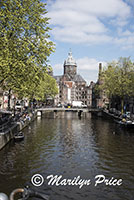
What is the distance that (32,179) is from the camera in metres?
15.7

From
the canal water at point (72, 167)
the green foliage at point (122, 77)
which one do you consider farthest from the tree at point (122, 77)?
the canal water at point (72, 167)

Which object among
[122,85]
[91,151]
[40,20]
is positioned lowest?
[91,151]

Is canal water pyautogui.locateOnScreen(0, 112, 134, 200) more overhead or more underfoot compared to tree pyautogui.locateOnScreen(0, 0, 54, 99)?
more underfoot

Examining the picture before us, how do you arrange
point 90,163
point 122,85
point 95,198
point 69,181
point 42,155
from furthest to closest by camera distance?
point 122,85 < point 42,155 < point 90,163 < point 69,181 < point 95,198

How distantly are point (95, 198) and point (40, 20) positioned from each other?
65.1 ft

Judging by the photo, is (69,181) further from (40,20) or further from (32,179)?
(40,20)

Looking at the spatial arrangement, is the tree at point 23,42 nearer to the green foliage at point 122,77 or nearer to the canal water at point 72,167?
the canal water at point 72,167

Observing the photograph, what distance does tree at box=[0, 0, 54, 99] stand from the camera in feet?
76.5

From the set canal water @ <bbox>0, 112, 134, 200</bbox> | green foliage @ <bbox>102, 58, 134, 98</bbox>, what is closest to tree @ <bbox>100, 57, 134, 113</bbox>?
green foliage @ <bbox>102, 58, 134, 98</bbox>

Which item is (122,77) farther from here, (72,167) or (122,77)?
(72,167)

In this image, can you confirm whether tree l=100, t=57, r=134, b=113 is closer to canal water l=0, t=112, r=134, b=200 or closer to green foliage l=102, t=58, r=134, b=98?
green foliage l=102, t=58, r=134, b=98

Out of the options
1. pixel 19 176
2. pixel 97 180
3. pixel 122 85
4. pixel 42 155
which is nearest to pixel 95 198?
pixel 97 180

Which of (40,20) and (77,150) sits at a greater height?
(40,20)

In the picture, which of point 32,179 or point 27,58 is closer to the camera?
point 32,179
